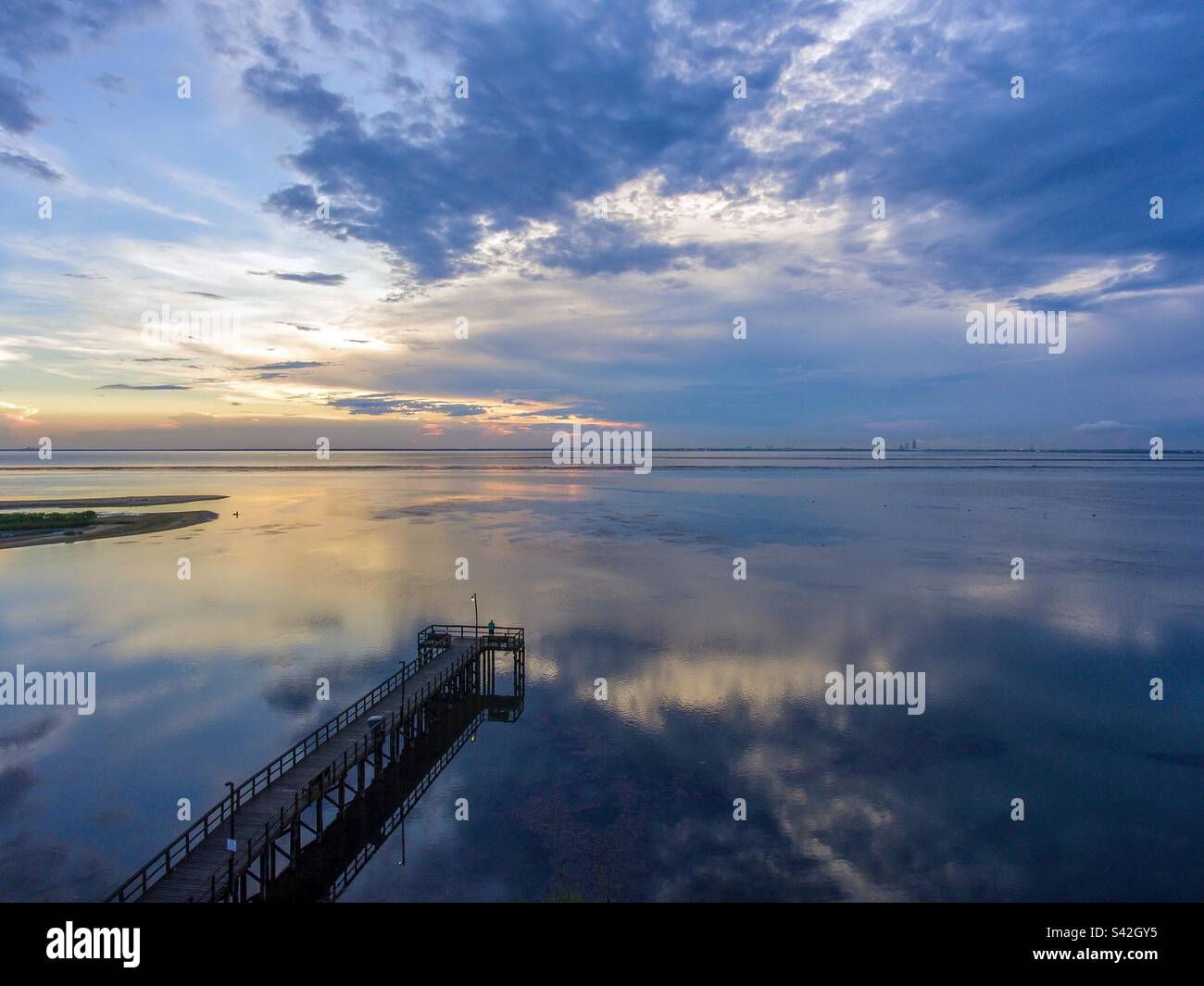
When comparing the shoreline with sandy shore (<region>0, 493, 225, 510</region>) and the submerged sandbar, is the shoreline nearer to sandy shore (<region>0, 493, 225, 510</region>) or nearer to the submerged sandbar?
the submerged sandbar

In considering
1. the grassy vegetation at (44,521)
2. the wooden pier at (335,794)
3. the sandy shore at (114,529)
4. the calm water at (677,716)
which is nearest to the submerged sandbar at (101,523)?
the sandy shore at (114,529)

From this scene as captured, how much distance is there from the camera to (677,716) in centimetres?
3005

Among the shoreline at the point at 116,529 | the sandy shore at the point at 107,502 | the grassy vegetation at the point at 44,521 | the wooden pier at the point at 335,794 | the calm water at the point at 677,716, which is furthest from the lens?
the sandy shore at the point at 107,502

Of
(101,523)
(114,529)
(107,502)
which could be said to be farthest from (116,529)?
(107,502)

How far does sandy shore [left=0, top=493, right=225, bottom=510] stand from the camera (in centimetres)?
10956

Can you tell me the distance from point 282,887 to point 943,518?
99247 mm

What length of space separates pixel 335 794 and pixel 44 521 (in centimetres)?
8373

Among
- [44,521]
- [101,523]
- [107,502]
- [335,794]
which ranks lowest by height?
[335,794]

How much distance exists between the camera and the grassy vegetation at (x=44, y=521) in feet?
262

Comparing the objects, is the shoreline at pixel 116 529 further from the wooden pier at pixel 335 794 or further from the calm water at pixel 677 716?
the wooden pier at pixel 335 794

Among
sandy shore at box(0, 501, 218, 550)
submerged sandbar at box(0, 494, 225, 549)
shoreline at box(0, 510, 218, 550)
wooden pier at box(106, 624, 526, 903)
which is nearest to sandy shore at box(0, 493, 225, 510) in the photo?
submerged sandbar at box(0, 494, 225, 549)

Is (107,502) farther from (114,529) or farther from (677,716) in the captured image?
(677,716)

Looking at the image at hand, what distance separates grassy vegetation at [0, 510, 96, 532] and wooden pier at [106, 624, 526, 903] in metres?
74.5

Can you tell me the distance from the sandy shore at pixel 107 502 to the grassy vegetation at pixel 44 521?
925 inches
